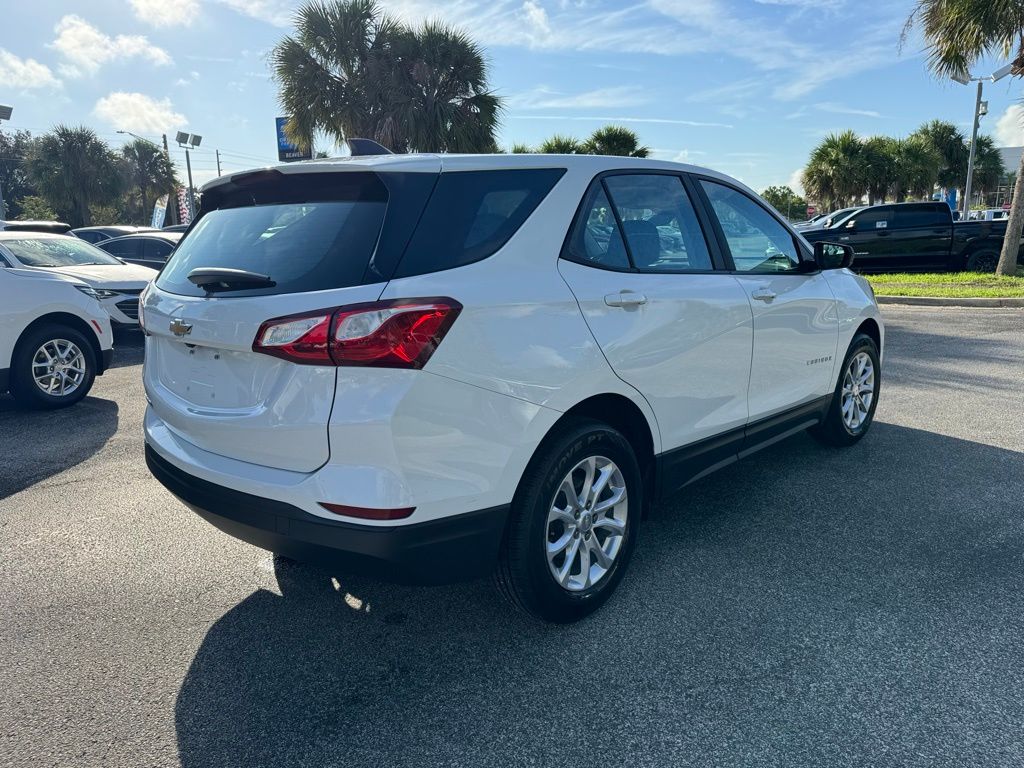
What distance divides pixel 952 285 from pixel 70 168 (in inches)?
1540

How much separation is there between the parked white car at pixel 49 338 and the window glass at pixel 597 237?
5553 mm

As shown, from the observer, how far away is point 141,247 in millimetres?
13703

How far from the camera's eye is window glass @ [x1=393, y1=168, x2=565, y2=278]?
7.98 feet

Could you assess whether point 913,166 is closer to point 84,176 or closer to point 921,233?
point 921,233

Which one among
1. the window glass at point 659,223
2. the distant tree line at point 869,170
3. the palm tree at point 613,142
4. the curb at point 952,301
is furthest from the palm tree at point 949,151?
the window glass at point 659,223

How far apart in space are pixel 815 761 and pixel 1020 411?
488 centimetres

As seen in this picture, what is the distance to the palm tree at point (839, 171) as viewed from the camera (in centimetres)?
3684

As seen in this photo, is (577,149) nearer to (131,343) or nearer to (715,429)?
(131,343)

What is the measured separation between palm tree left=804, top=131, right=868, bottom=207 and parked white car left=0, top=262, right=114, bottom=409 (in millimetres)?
37571

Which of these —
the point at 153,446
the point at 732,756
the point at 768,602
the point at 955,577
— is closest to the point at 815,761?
the point at 732,756

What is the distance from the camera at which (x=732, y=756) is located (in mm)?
2186

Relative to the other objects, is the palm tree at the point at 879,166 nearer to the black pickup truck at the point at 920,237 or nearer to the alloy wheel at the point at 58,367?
the black pickup truck at the point at 920,237

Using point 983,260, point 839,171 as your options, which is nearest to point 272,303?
point 983,260

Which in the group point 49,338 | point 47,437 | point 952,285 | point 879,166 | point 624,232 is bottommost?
point 47,437
